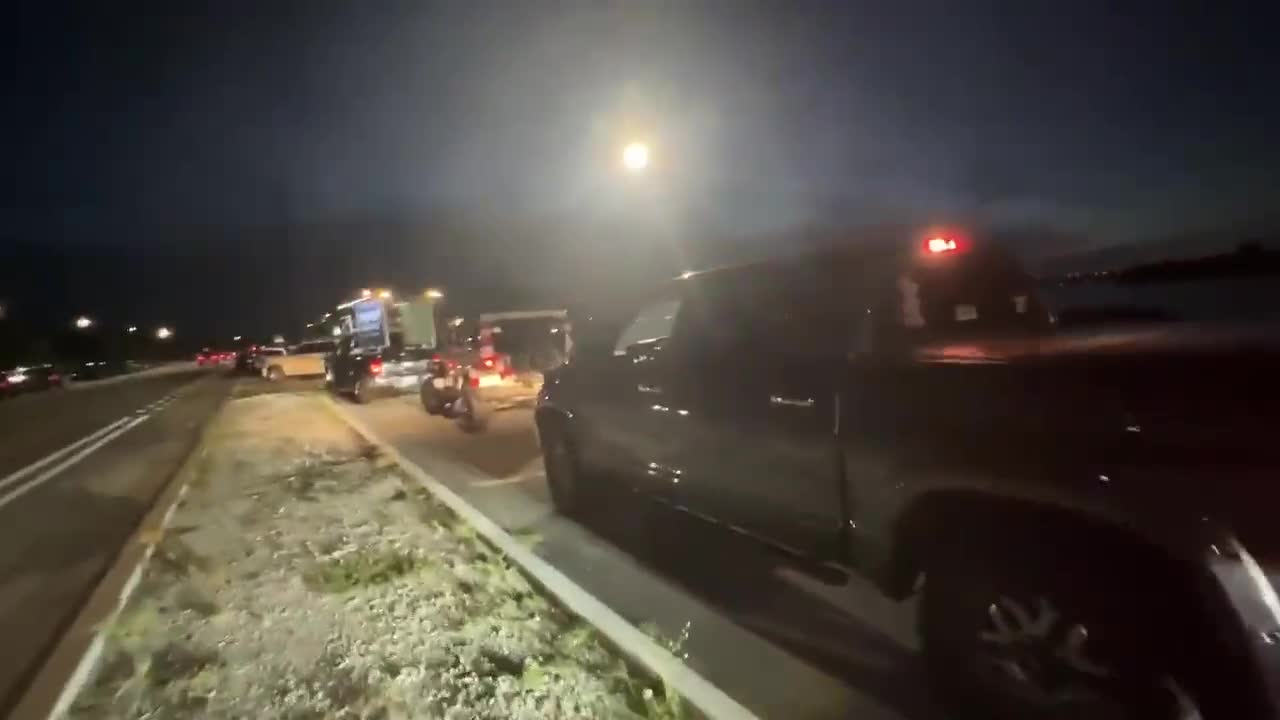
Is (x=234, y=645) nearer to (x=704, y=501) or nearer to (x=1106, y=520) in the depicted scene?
(x=704, y=501)

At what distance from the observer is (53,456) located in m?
16.0

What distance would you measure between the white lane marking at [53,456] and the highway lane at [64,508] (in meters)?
0.05

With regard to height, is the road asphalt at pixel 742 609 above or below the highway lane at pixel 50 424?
above

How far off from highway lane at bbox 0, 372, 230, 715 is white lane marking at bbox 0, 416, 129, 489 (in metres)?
0.05

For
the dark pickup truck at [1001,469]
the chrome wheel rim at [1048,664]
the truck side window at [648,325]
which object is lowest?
the chrome wheel rim at [1048,664]

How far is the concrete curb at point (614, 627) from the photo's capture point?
4.32 meters

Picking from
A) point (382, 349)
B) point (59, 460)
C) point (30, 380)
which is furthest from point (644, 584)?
point (30, 380)

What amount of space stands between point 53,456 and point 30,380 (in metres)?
39.2

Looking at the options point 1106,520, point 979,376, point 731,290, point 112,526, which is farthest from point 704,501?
point 112,526

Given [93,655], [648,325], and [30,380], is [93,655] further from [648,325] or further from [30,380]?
[30,380]

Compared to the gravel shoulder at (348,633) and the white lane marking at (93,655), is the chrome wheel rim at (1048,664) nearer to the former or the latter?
the gravel shoulder at (348,633)

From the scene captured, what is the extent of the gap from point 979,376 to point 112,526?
8361 mm

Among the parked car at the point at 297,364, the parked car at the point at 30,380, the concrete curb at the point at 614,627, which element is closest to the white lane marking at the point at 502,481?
the concrete curb at the point at 614,627

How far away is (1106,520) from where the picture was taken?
3240 mm
